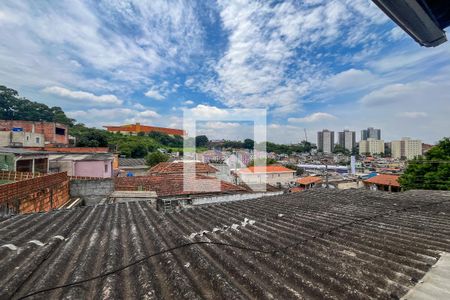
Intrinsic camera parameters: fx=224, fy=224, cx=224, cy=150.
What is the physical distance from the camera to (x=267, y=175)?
3556 centimetres

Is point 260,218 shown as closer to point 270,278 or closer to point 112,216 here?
point 270,278

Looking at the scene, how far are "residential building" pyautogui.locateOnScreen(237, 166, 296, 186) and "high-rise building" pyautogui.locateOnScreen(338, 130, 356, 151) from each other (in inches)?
3030

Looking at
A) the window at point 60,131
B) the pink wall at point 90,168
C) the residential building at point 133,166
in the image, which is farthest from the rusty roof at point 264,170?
the window at point 60,131

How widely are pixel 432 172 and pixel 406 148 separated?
84.0 m

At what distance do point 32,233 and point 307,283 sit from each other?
3.20m

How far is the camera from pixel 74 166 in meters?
13.8

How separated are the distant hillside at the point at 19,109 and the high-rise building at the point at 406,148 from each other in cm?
10590

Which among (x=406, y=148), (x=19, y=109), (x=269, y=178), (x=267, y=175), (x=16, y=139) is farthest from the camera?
(x=406, y=148)

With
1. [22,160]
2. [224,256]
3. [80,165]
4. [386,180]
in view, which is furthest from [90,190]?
[386,180]

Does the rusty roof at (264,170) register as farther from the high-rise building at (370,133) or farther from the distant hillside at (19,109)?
the high-rise building at (370,133)

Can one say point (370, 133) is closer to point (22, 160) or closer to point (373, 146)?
point (373, 146)

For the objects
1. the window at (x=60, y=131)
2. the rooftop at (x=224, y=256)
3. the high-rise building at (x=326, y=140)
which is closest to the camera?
the rooftop at (x=224, y=256)

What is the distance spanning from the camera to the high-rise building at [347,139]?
334 feet

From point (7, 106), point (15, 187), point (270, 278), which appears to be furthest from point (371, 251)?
point (7, 106)
